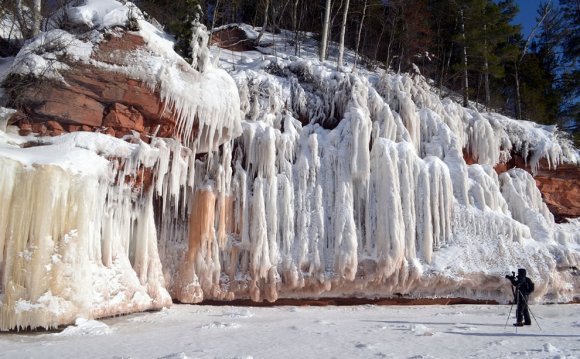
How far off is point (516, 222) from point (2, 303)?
13.5 meters

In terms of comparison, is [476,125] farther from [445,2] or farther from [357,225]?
[445,2]

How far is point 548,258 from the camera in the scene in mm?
13469

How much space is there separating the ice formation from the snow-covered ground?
1.53 meters

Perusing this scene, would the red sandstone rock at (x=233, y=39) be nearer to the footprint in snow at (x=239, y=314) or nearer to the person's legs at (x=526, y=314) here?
the footprint in snow at (x=239, y=314)

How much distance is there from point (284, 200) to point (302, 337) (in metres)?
6.06

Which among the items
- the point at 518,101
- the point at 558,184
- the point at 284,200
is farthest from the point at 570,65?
the point at 284,200

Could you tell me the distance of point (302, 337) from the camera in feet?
23.4

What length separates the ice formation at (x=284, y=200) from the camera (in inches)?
374

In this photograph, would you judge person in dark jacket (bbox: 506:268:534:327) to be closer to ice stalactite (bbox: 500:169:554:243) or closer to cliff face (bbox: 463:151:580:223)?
ice stalactite (bbox: 500:169:554:243)

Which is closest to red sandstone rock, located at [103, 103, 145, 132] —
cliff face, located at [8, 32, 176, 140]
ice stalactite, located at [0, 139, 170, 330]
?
cliff face, located at [8, 32, 176, 140]

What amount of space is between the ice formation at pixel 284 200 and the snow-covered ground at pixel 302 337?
1526 mm

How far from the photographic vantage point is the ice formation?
9.49 meters

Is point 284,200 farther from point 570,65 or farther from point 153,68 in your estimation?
point 570,65

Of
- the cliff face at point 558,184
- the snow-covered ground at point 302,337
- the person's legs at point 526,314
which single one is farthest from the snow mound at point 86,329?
the cliff face at point 558,184
